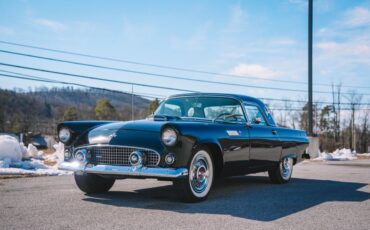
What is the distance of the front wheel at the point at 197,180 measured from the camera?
5.10 m

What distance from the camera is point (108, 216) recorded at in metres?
4.34

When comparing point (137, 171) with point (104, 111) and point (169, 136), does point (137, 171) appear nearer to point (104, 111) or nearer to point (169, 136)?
point (169, 136)

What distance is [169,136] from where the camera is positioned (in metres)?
5.04

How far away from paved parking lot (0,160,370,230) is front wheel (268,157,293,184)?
0.48 meters

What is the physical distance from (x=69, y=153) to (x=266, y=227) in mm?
2969

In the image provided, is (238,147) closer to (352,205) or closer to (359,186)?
(352,205)

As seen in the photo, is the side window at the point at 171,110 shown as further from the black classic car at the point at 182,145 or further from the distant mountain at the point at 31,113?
the distant mountain at the point at 31,113

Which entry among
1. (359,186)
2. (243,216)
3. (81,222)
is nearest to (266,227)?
(243,216)

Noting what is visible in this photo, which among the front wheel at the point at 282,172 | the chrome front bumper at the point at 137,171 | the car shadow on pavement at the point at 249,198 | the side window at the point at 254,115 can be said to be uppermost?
the side window at the point at 254,115

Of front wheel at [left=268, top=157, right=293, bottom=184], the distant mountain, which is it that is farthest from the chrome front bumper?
the distant mountain

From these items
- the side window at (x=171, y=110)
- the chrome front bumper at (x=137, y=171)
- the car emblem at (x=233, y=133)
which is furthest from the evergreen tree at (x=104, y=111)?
the chrome front bumper at (x=137, y=171)

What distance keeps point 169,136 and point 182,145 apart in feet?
0.62

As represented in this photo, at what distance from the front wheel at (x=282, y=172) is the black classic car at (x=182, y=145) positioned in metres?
0.41

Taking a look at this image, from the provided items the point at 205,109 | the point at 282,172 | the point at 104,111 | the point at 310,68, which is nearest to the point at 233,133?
the point at 205,109
